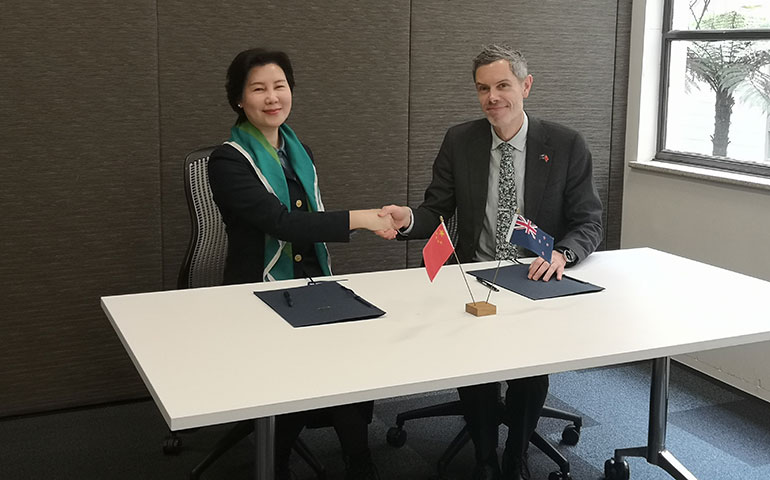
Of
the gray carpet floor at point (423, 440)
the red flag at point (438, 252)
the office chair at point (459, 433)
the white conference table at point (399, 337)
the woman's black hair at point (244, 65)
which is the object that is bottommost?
the gray carpet floor at point (423, 440)

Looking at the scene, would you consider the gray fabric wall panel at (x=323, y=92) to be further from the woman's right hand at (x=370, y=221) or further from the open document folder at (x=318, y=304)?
the open document folder at (x=318, y=304)

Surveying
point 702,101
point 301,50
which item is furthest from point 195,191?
point 702,101

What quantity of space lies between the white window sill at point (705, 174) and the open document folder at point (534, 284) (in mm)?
1444

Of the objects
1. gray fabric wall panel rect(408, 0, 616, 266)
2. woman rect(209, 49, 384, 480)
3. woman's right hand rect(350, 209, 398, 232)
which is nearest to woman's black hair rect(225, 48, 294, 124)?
woman rect(209, 49, 384, 480)

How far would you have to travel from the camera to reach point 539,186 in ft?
10.5

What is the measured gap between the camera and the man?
307 centimetres

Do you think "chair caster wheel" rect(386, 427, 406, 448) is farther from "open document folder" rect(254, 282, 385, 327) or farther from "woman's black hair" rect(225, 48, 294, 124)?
"woman's black hair" rect(225, 48, 294, 124)

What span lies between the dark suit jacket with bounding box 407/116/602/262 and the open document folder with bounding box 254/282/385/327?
0.68 metres

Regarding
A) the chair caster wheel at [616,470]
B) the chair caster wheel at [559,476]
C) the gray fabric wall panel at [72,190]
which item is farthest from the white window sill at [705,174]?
the gray fabric wall panel at [72,190]

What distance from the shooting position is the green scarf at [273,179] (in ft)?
9.87

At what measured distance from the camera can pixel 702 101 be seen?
434 cm

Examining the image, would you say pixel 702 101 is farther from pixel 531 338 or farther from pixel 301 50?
pixel 531 338

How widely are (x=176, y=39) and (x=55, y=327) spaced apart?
129 centimetres

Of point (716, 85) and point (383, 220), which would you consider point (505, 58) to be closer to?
point (383, 220)
